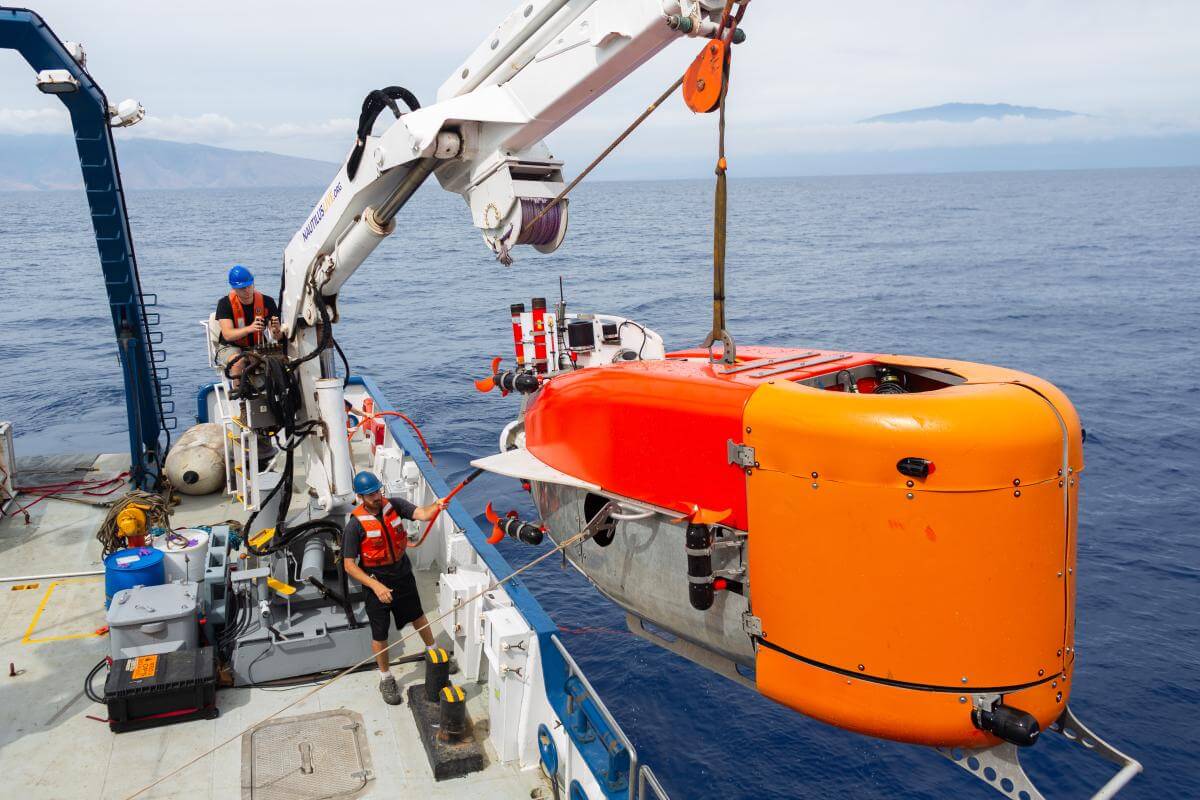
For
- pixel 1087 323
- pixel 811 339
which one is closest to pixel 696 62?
pixel 811 339

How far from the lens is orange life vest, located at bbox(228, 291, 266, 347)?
23.2 feet

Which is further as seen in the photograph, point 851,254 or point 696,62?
point 851,254

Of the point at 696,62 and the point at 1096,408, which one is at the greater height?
the point at 696,62

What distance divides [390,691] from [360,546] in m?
0.93

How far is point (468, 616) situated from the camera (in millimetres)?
6035

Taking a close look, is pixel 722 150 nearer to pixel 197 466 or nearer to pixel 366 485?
pixel 366 485

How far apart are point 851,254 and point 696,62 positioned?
4135 centimetres

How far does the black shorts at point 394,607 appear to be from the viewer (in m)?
5.75

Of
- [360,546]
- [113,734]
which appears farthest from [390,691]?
[113,734]

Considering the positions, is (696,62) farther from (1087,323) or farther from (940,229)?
(940,229)

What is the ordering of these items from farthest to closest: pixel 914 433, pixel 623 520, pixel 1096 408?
pixel 1096 408, pixel 623 520, pixel 914 433

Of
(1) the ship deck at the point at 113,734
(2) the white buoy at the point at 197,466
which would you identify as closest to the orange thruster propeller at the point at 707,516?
(1) the ship deck at the point at 113,734

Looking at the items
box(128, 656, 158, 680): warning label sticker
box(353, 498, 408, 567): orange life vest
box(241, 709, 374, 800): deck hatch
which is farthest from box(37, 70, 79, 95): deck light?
box(241, 709, 374, 800): deck hatch

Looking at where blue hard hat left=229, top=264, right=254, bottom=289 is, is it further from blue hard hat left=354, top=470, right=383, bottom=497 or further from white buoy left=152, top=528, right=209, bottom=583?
blue hard hat left=354, top=470, right=383, bottom=497
